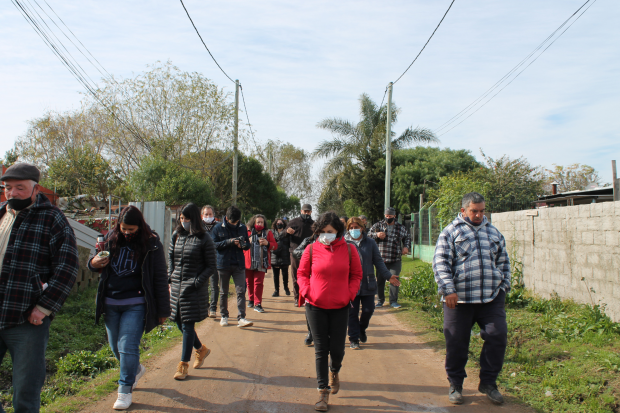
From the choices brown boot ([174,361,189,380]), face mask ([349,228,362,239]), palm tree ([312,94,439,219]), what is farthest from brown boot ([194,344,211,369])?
palm tree ([312,94,439,219])

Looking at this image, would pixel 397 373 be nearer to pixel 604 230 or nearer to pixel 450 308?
pixel 450 308

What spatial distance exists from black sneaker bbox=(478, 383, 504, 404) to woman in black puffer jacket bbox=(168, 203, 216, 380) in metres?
2.92

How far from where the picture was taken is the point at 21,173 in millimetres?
3191

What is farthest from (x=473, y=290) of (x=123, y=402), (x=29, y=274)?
(x=29, y=274)

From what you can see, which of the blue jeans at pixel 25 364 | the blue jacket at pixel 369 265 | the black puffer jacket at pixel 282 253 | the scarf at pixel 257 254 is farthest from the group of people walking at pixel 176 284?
the black puffer jacket at pixel 282 253

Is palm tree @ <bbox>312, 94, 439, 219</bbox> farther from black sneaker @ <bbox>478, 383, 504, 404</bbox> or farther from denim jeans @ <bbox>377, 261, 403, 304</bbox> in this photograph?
black sneaker @ <bbox>478, 383, 504, 404</bbox>

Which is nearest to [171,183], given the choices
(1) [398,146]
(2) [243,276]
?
(2) [243,276]

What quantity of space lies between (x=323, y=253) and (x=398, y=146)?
24271 millimetres

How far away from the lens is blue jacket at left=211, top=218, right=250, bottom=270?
736 centimetres

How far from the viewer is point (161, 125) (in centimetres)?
2394

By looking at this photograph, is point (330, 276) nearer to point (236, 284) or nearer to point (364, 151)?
point (236, 284)

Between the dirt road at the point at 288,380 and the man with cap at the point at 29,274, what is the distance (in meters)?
1.18

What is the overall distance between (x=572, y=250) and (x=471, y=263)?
4.00 metres

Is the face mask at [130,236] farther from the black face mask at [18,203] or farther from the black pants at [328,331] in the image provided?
the black pants at [328,331]
